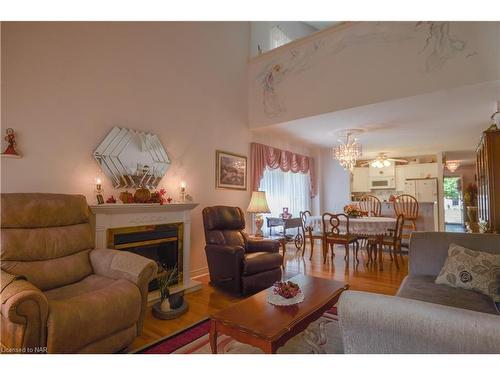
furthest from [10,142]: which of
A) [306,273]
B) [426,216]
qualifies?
[426,216]

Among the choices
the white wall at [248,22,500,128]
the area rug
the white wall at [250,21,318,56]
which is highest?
the white wall at [250,21,318,56]

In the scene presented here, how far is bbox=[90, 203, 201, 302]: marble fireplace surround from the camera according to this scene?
2.60 metres

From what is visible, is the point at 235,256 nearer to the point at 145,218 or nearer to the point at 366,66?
the point at 145,218

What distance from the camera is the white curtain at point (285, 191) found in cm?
568

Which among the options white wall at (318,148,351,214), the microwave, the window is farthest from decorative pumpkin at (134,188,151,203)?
the microwave

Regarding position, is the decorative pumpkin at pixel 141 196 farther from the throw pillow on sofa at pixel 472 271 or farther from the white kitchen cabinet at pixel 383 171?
the white kitchen cabinet at pixel 383 171

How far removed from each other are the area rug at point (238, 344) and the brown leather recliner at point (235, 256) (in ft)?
2.79

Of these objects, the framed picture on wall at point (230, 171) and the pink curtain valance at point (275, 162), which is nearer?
the framed picture on wall at point (230, 171)

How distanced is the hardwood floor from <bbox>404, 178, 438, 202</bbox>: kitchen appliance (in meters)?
2.89

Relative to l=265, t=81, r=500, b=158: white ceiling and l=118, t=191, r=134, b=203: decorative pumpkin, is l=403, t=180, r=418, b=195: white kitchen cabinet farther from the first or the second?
l=118, t=191, r=134, b=203: decorative pumpkin

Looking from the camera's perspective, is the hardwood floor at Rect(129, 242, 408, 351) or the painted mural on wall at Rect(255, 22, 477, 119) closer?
the hardwood floor at Rect(129, 242, 408, 351)

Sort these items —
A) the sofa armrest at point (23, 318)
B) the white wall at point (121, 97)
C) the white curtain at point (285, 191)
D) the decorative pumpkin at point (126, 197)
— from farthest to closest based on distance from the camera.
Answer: the white curtain at point (285, 191), the decorative pumpkin at point (126, 197), the white wall at point (121, 97), the sofa armrest at point (23, 318)

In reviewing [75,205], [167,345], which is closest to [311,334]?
[167,345]

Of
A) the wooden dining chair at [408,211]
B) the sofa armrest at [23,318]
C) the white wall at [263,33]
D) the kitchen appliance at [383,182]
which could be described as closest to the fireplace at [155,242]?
the sofa armrest at [23,318]
